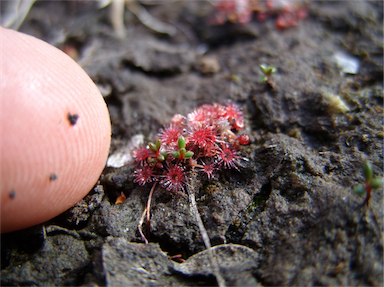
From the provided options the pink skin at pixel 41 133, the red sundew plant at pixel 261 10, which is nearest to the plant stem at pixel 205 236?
the pink skin at pixel 41 133

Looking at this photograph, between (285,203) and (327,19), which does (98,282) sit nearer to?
(285,203)

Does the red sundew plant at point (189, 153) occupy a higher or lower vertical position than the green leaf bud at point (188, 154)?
lower

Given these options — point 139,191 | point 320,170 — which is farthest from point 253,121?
point 139,191

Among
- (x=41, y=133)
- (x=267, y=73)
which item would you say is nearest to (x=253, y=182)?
(x=267, y=73)

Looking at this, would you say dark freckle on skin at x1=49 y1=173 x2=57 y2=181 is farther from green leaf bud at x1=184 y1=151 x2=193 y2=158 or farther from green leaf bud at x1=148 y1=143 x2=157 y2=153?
green leaf bud at x1=184 y1=151 x2=193 y2=158

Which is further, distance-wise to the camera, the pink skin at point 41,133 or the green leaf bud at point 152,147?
the green leaf bud at point 152,147

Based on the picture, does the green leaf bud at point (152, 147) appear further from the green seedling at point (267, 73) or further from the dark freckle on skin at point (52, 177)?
the green seedling at point (267, 73)

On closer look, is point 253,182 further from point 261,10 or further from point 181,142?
point 261,10
